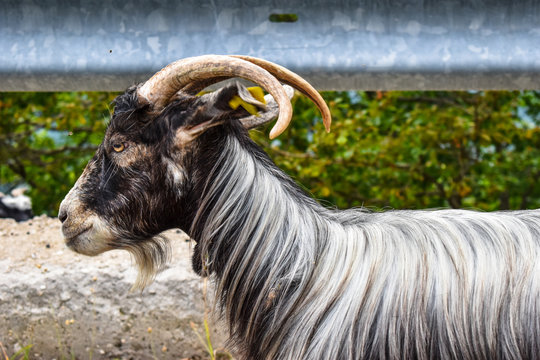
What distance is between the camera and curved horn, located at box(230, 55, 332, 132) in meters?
2.70

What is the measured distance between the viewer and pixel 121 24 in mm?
3326

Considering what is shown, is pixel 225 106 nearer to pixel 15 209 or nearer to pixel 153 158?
pixel 153 158

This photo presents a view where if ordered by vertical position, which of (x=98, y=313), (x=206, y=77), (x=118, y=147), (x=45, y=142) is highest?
(x=206, y=77)

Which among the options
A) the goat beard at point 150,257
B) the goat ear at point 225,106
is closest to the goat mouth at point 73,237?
the goat beard at point 150,257

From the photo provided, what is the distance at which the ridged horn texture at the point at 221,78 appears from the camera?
8.38ft

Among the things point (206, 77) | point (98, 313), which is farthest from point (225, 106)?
point (98, 313)

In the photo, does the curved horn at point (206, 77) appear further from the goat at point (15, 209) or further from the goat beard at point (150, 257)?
the goat at point (15, 209)

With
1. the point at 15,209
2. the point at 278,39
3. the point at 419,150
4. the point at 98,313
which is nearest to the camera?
the point at 278,39

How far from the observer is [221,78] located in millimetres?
2863

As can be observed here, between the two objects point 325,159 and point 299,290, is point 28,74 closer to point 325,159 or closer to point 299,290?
point 299,290

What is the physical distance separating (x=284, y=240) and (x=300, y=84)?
0.62m

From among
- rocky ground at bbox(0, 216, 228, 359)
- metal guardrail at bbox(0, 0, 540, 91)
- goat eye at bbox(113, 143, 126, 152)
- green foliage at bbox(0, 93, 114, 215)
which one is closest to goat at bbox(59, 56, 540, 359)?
goat eye at bbox(113, 143, 126, 152)

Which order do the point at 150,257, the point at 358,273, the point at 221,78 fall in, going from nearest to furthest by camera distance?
the point at 358,273 → the point at 221,78 → the point at 150,257

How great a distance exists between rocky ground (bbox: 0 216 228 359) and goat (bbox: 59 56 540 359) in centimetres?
71
